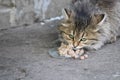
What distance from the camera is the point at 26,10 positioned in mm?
5145

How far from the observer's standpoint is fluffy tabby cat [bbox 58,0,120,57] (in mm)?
3996

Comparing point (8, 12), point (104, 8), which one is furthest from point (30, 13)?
point (104, 8)

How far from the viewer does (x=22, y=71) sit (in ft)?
12.0

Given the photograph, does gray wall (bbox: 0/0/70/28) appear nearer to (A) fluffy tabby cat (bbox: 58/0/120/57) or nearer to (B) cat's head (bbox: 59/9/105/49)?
(A) fluffy tabby cat (bbox: 58/0/120/57)

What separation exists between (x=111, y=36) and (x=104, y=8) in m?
0.36

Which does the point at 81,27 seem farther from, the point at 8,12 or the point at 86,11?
the point at 8,12

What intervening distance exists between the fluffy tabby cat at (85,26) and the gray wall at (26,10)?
1.03m

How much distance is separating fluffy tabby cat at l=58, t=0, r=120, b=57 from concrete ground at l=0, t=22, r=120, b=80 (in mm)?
145

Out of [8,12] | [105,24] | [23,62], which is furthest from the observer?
[8,12]

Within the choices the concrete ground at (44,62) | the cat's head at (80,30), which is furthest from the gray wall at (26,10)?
the cat's head at (80,30)

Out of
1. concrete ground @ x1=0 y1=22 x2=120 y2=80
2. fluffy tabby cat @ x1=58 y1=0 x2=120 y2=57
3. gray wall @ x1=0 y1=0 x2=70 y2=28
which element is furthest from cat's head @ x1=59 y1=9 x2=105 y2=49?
gray wall @ x1=0 y1=0 x2=70 y2=28

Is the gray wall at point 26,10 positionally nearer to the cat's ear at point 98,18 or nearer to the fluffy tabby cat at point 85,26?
the fluffy tabby cat at point 85,26

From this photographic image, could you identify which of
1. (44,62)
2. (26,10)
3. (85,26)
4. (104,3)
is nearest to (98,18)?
(85,26)

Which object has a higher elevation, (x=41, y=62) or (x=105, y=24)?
(x=105, y=24)
